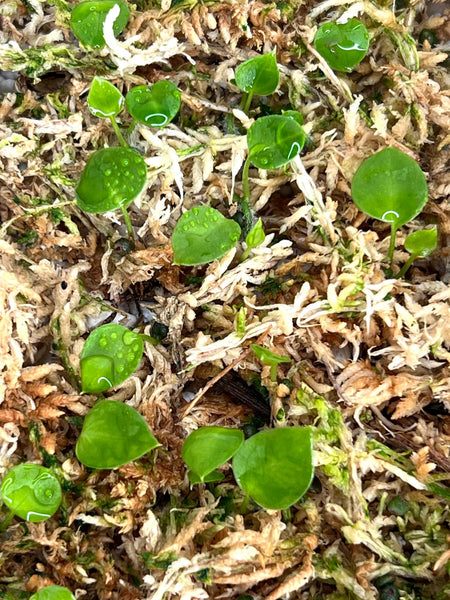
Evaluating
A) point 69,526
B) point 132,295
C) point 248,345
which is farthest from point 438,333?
point 69,526

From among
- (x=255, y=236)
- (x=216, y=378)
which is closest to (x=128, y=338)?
(x=216, y=378)

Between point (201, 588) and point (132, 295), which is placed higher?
point (132, 295)

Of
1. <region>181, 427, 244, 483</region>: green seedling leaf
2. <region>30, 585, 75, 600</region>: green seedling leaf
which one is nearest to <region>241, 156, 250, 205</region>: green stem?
<region>181, 427, 244, 483</region>: green seedling leaf

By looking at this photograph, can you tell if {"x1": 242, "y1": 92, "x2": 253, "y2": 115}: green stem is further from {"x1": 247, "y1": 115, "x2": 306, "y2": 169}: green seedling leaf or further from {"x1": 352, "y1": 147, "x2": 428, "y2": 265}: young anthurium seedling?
{"x1": 352, "y1": 147, "x2": 428, "y2": 265}: young anthurium seedling

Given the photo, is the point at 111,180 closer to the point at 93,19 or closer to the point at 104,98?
the point at 104,98

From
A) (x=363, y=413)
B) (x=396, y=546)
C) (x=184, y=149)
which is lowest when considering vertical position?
(x=396, y=546)

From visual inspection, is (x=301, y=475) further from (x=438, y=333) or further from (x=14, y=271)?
(x=14, y=271)
